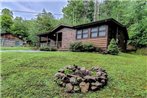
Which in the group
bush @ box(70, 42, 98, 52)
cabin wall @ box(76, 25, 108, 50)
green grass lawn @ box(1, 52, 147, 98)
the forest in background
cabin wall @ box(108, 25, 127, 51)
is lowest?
green grass lawn @ box(1, 52, 147, 98)

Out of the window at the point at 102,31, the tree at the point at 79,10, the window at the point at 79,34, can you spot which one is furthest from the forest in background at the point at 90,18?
the window at the point at 79,34

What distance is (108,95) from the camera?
18.8 feet

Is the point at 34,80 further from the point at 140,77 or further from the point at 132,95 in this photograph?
the point at 140,77

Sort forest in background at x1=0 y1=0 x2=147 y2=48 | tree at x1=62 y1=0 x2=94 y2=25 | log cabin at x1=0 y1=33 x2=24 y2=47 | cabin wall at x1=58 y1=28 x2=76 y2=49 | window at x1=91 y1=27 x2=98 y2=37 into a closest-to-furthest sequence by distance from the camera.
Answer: window at x1=91 y1=27 x2=98 y2=37, cabin wall at x1=58 y1=28 x2=76 y2=49, forest in background at x1=0 y1=0 x2=147 y2=48, log cabin at x1=0 y1=33 x2=24 y2=47, tree at x1=62 y1=0 x2=94 y2=25

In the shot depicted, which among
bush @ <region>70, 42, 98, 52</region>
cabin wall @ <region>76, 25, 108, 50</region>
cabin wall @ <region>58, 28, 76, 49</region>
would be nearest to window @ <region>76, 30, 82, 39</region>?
cabin wall @ <region>58, 28, 76, 49</region>

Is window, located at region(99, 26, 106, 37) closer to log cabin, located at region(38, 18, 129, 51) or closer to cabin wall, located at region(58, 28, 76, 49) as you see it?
log cabin, located at region(38, 18, 129, 51)

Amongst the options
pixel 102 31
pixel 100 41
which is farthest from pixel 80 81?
pixel 102 31

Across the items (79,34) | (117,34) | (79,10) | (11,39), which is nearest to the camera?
(117,34)

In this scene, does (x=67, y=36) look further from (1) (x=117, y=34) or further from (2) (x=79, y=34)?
(1) (x=117, y=34)

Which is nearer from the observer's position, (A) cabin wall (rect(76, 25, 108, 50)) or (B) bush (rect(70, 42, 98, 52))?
(B) bush (rect(70, 42, 98, 52))

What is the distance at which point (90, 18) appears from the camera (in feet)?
140

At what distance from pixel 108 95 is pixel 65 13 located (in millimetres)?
40690

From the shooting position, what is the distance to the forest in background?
77.9ft

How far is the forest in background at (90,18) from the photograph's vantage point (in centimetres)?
2375
